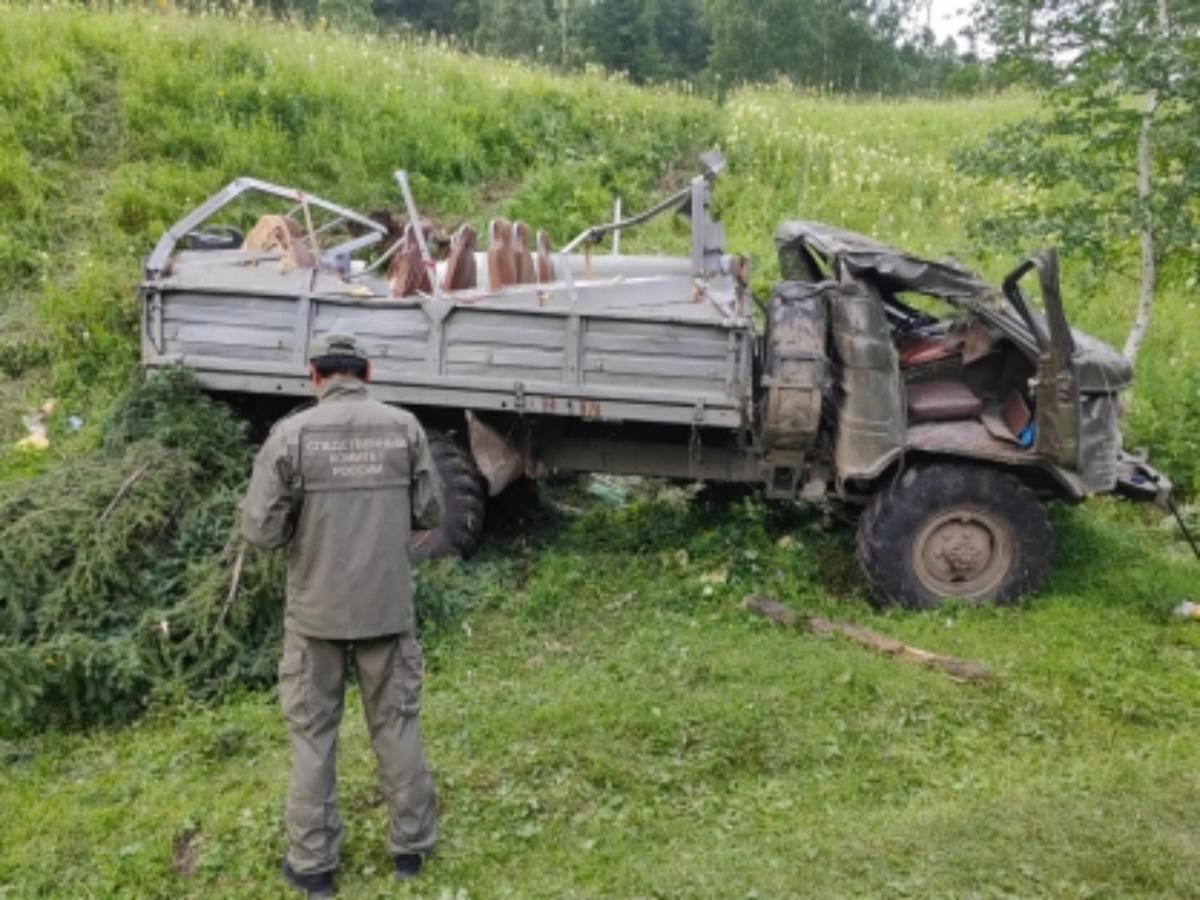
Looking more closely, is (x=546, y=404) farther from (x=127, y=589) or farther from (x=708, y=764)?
(x=708, y=764)

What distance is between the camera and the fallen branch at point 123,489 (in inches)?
223

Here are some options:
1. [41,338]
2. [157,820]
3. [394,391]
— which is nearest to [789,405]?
[394,391]

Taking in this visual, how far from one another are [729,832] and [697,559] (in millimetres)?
2873

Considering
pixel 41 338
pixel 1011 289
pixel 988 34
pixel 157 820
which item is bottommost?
pixel 157 820

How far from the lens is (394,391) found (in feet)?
21.0

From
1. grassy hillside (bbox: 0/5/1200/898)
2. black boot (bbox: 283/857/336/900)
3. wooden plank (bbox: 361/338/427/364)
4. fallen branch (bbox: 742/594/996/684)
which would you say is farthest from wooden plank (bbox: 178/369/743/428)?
black boot (bbox: 283/857/336/900)

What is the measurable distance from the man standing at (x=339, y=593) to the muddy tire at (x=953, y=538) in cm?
317

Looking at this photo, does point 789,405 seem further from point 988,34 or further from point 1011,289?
point 988,34

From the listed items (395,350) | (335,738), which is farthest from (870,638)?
(395,350)

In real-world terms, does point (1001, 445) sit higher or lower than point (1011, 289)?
lower

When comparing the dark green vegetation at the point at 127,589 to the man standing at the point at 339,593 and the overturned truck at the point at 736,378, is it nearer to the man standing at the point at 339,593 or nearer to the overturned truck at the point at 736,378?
the overturned truck at the point at 736,378

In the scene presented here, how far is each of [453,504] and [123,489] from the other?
1771 mm

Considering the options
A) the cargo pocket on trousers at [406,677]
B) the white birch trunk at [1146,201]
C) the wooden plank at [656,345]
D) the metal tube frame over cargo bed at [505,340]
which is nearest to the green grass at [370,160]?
the white birch trunk at [1146,201]

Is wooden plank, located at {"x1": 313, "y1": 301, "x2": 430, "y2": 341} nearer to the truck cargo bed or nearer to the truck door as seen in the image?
the truck cargo bed
